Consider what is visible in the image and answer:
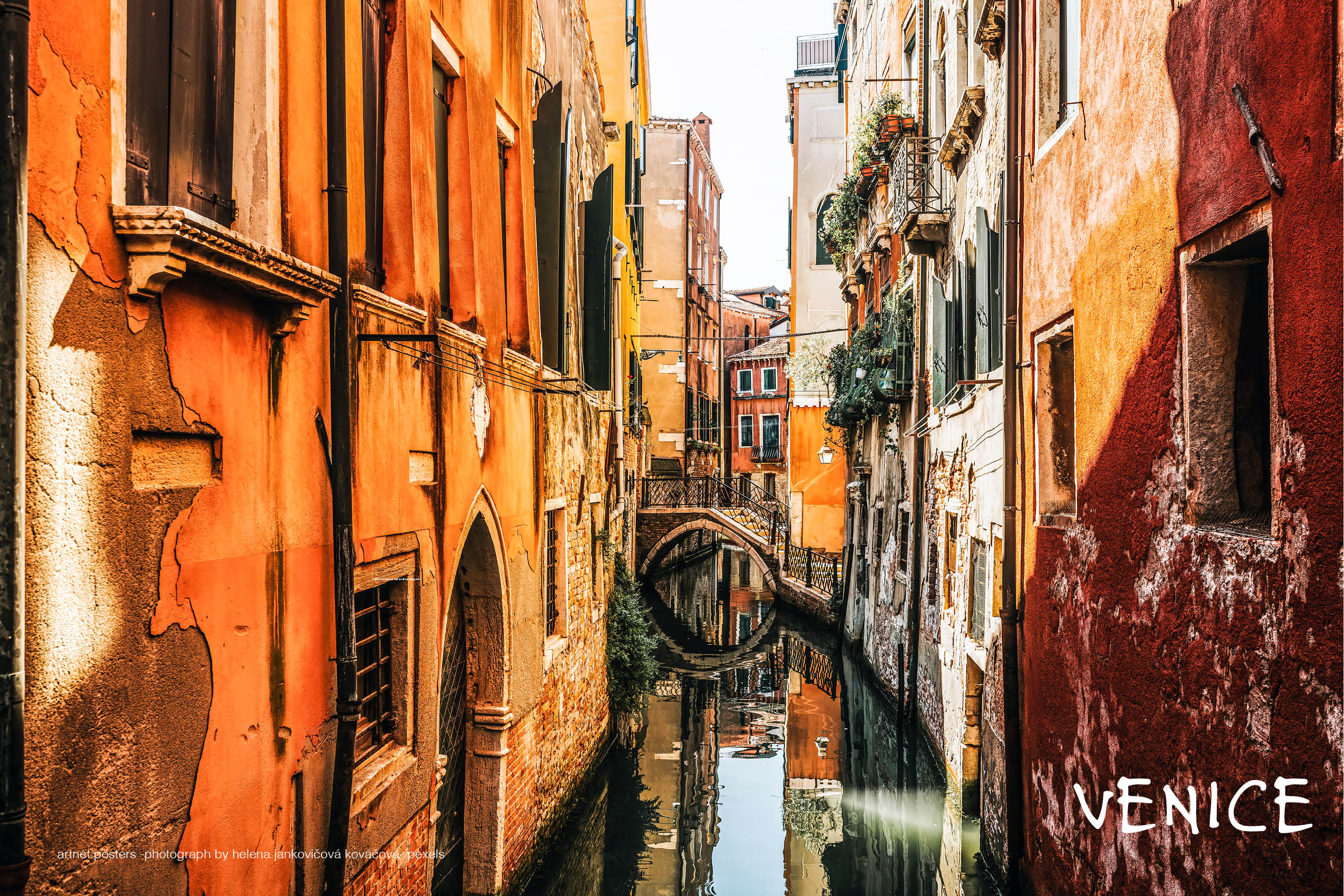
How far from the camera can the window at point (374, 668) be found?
5207 millimetres

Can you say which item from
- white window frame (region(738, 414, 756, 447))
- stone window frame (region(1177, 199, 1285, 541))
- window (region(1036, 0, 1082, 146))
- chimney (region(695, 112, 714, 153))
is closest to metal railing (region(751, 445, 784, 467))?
white window frame (region(738, 414, 756, 447))

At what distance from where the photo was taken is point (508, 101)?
8039mm

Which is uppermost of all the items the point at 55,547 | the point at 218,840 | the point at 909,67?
the point at 909,67

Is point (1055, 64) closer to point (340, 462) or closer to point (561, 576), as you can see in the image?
point (340, 462)

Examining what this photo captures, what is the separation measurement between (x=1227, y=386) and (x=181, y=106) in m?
4.22

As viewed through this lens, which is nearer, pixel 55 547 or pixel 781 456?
pixel 55 547

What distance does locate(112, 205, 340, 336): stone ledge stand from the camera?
2.99 m

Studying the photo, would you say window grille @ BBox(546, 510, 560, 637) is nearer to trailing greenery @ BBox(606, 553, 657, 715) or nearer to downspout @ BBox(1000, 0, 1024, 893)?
trailing greenery @ BBox(606, 553, 657, 715)

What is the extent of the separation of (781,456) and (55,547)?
42140 millimetres

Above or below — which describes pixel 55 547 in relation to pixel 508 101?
below

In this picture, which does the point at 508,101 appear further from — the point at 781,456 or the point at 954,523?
the point at 781,456

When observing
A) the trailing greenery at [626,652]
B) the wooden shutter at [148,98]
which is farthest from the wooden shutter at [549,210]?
the wooden shutter at [148,98]

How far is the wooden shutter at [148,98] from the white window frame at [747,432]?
44.3 meters

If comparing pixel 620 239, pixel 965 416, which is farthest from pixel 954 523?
pixel 620 239
